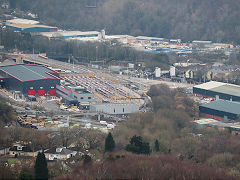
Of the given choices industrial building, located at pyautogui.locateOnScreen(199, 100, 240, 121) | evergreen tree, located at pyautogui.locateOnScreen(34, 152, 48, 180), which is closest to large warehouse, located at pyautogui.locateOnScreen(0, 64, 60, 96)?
industrial building, located at pyautogui.locateOnScreen(199, 100, 240, 121)

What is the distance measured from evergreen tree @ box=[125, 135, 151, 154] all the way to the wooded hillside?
22.6 metres

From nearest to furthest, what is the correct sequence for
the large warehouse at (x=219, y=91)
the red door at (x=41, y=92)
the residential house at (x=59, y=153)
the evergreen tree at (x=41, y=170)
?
the evergreen tree at (x=41, y=170)
the residential house at (x=59, y=153)
the red door at (x=41, y=92)
the large warehouse at (x=219, y=91)

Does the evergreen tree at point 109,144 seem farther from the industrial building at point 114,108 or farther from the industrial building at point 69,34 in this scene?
the industrial building at point 69,34

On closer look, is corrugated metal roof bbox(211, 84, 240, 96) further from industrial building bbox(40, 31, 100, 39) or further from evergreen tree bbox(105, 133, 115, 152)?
industrial building bbox(40, 31, 100, 39)

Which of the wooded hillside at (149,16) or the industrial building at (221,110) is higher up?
the wooded hillside at (149,16)

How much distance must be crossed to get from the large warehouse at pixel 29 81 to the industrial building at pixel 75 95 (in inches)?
12.4

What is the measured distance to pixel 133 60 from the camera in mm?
27000

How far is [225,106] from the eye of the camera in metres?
17.8

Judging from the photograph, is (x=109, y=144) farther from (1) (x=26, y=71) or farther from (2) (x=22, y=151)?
(1) (x=26, y=71)

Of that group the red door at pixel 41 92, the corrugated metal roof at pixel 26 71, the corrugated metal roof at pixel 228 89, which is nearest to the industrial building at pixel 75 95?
the red door at pixel 41 92

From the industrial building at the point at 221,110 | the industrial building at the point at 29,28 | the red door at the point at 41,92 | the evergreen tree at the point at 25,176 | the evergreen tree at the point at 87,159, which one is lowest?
the industrial building at the point at 221,110

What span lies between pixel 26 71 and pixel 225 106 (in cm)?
640

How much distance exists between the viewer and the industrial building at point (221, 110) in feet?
56.4

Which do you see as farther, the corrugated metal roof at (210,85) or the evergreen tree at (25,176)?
the corrugated metal roof at (210,85)
